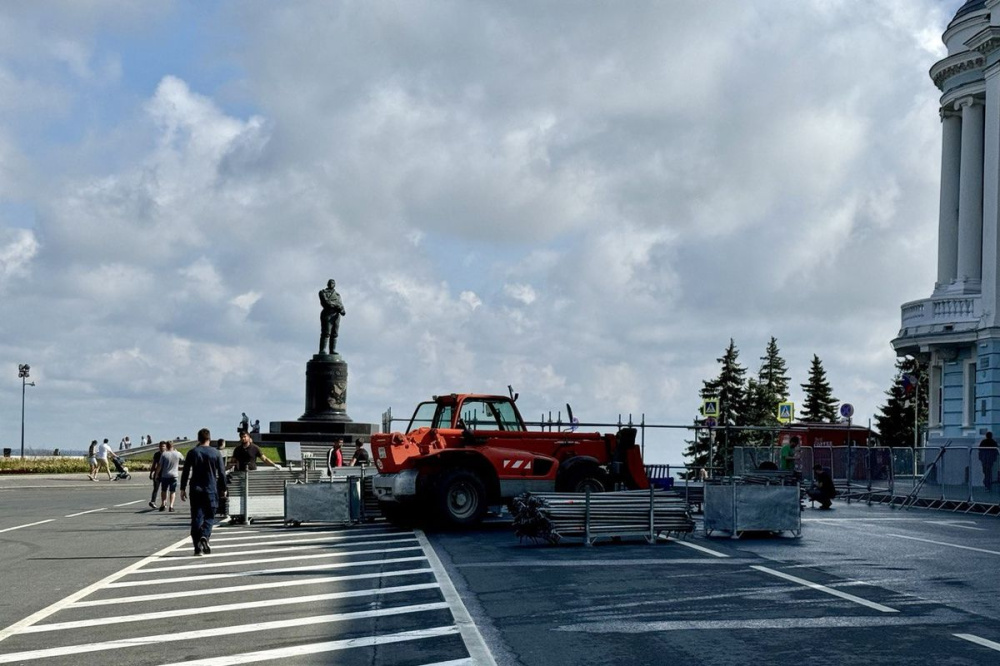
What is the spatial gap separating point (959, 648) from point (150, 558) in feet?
35.1

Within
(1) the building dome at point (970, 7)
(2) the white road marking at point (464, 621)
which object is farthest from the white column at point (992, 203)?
(2) the white road marking at point (464, 621)

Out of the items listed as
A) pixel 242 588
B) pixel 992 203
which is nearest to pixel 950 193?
pixel 992 203

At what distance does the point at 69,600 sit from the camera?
12266 millimetres

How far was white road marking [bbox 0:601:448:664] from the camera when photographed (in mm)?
9273

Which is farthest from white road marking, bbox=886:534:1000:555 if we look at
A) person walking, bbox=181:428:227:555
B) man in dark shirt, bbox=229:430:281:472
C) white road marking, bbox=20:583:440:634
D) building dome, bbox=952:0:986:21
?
building dome, bbox=952:0:986:21

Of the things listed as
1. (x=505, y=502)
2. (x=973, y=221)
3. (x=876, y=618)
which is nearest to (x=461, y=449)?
(x=505, y=502)

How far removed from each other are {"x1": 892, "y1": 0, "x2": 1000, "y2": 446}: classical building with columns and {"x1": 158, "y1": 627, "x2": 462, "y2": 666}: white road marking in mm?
34612

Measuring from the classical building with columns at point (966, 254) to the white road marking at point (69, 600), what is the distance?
32.0 metres

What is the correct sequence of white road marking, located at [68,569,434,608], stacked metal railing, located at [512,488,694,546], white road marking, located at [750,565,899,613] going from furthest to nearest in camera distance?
1. stacked metal railing, located at [512,488,694,546]
2. white road marking, located at [68,569,434,608]
3. white road marking, located at [750,565,899,613]

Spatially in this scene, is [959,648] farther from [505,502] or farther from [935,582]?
[505,502]

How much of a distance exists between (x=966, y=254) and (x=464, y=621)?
3876 cm

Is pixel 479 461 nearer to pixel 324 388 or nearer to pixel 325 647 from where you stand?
pixel 325 647

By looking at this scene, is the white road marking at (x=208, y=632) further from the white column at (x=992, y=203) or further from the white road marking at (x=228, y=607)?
the white column at (x=992, y=203)

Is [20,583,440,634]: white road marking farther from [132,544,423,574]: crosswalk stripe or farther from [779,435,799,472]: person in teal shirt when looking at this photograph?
[779,435,799,472]: person in teal shirt
